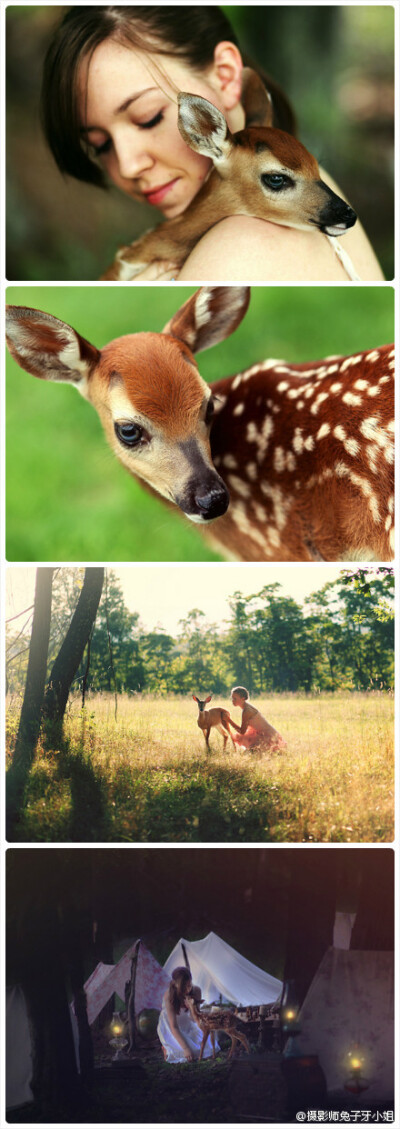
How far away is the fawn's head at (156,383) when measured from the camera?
179cm

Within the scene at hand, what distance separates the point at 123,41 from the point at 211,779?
1529 millimetres

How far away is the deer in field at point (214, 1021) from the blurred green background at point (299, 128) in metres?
1.54

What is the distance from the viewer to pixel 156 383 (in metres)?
1.79

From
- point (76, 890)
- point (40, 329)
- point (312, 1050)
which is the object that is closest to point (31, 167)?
point (40, 329)

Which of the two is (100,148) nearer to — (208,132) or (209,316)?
(208,132)

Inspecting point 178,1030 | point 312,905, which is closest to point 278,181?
point 312,905

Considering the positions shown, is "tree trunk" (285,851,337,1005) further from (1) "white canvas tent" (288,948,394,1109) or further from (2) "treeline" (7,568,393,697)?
(2) "treeline" (7,568,393,697)

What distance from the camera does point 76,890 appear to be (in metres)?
2.06

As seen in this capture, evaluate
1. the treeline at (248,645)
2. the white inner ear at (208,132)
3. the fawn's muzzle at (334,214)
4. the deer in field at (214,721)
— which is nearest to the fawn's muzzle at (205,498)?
the treeline at (248,645)

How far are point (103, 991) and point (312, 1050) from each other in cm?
45

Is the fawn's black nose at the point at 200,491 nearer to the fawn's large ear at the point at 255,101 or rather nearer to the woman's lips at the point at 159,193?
the woman's lips at the point at 159,193

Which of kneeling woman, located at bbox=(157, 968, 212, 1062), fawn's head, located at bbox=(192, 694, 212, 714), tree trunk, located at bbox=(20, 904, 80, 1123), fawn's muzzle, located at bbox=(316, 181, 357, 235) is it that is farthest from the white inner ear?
kneeling woman, located at bbox=(157, 968, 212, 1062)

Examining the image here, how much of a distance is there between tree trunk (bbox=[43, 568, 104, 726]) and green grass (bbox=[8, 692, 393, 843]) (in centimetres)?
5

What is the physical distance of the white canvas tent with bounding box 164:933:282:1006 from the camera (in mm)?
2018
